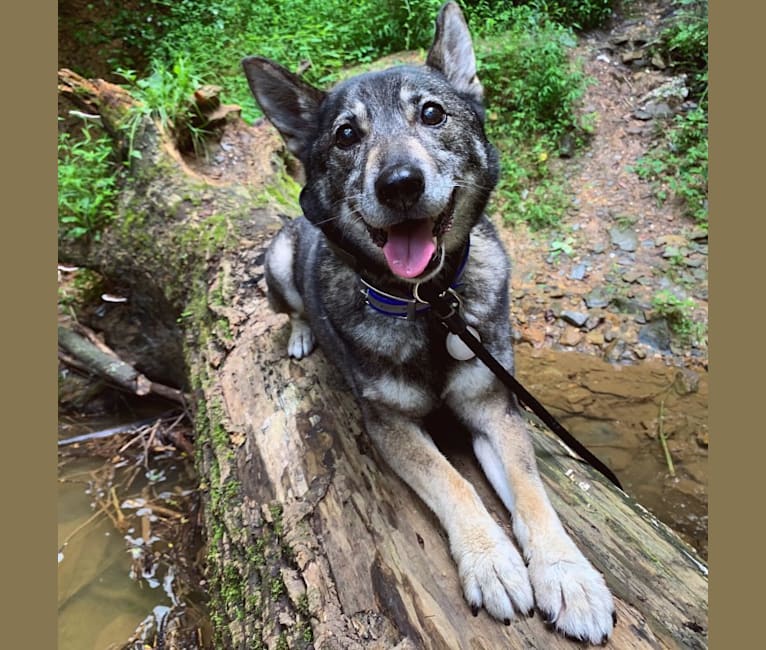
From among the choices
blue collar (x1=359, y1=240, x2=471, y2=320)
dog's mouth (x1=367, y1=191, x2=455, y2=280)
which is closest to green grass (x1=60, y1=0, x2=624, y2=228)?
blue collar (x1=359, y1=240, x2=471, y2=320)

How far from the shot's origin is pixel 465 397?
8.36 feet

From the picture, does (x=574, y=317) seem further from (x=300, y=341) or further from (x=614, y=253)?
(x=300, y=341)

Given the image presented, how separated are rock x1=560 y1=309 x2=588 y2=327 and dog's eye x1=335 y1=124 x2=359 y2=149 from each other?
393 cm

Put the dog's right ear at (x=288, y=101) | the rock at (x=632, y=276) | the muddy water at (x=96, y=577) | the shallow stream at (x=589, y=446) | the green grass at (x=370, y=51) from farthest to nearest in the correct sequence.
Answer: the green grass at (x=370, y=51)
the rock at (x=632, y=276)
the shallow stream at (x=589, y=446)
the muddy water at (x=96, y=577)
the dog's right ear at (x=288, y=101)

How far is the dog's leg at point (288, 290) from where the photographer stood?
133 inches

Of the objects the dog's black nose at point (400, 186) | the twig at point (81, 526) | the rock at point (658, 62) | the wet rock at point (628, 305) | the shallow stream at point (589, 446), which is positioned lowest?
the twig at point (81, 526)

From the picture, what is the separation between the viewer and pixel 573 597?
1.79m

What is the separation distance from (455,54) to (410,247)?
1.28m

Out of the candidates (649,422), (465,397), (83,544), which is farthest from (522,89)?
(83,544)

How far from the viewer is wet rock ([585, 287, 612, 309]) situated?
19.2ft

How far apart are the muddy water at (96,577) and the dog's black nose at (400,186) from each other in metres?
2.82

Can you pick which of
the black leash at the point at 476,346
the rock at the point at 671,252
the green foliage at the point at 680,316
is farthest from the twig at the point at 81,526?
the rock at the point at 671,252

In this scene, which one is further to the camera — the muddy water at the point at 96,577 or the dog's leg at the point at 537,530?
the muddy water at the point at 96,577

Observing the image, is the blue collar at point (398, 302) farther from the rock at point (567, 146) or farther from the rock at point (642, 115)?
the rock at point (642, 115)
